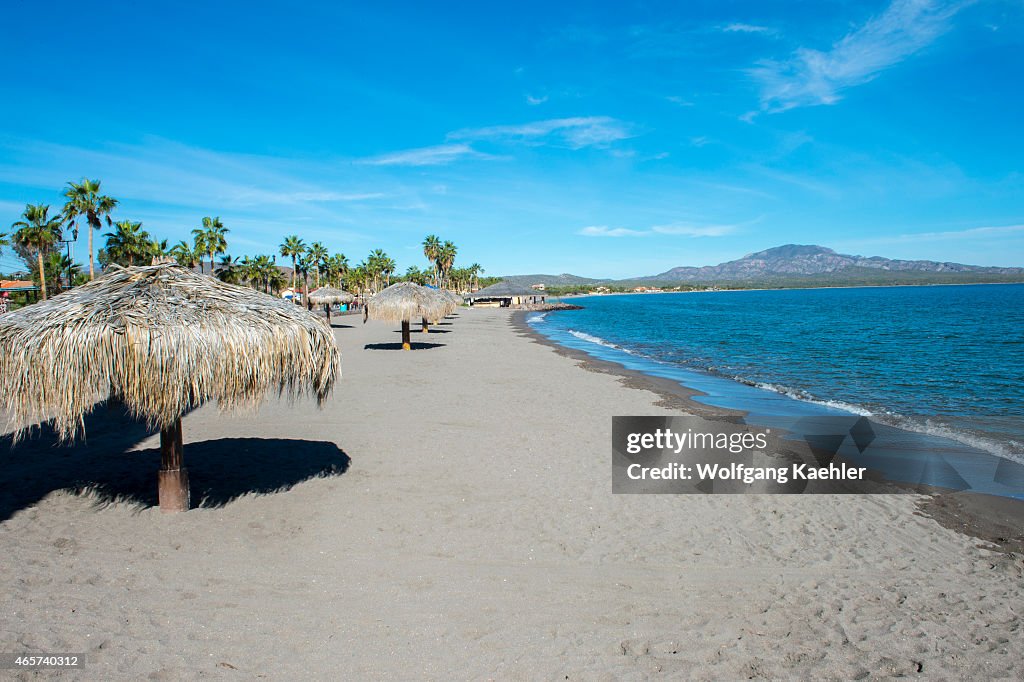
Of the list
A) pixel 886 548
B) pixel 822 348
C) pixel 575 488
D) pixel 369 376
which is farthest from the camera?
pixel 822 348

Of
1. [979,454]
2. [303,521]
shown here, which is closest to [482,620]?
[303,521]

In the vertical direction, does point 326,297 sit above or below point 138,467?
above

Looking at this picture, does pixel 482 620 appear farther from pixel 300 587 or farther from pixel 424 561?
pixel 300 587

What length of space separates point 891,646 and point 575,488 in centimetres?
376

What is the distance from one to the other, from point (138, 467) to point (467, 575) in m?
5.49

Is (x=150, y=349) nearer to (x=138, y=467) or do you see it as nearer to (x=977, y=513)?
(x=138, y=467)

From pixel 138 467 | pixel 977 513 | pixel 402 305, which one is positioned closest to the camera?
pixel 977 513

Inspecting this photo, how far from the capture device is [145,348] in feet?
16.6

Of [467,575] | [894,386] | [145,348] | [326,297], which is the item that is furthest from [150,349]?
[326,297]

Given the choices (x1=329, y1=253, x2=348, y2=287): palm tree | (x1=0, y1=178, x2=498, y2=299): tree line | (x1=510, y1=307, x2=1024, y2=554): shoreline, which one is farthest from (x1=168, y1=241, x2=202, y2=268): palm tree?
(x1=510, y1=307, x2=1024, y2=554): shoreline

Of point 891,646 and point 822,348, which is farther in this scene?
point 822,348

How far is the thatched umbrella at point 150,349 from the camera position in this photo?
5070 millimetres

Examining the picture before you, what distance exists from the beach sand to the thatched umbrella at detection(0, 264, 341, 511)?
53.9 inches

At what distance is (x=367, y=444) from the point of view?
9.21 m
